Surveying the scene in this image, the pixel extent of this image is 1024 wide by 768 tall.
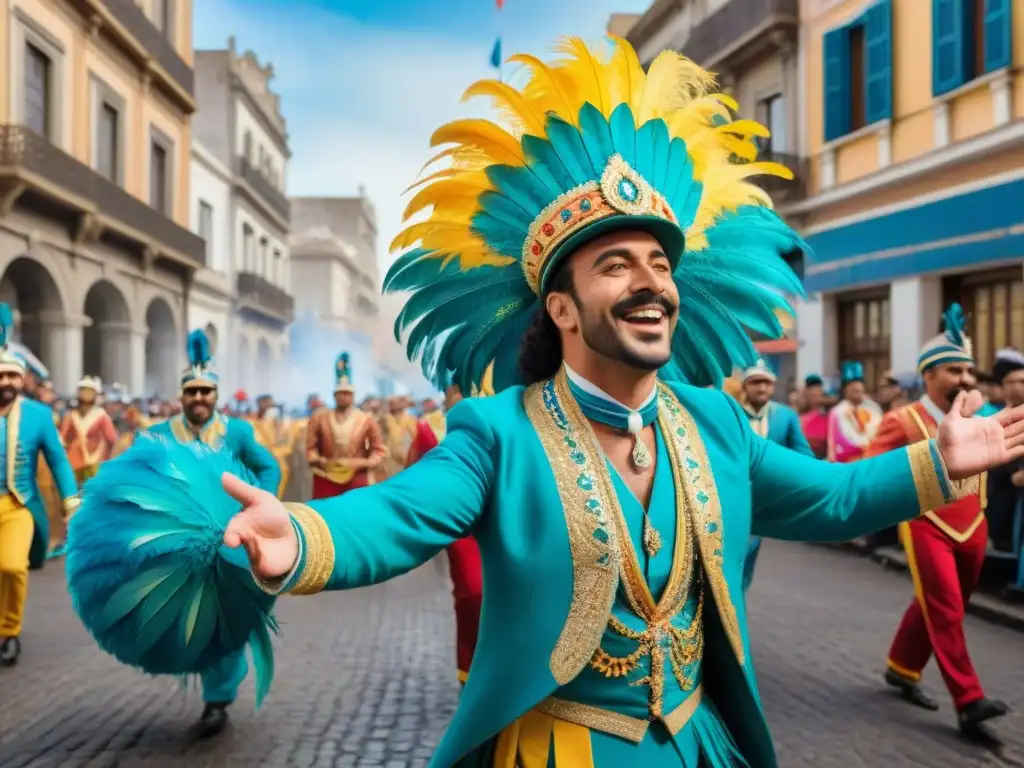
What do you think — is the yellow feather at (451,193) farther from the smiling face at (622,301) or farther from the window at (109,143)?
the window at (109,143)

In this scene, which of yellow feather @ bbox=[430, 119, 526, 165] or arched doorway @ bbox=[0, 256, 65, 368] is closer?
yellow feather @ bbox=[430, 119, 526, 165]

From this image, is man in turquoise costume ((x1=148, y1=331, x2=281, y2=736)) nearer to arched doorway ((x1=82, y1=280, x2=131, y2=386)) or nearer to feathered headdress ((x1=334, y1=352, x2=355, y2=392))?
feathered headdress ((x1=334, y1=352, x2=355, y2=392))

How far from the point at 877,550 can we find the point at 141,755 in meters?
8.35

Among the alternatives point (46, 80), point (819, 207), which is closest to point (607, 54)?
point (819, 207)

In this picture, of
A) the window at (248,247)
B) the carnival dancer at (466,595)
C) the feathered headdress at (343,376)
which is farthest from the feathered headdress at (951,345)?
the window at (248,247)

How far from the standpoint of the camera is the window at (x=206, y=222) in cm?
3262

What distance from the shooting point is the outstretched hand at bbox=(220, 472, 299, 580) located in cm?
185

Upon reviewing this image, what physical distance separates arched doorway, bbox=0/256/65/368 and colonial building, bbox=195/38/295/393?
13.0 meters

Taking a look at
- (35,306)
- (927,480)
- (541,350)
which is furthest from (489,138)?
(35,306)

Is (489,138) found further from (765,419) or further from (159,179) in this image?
(159,179)

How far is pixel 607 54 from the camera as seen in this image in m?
2.85

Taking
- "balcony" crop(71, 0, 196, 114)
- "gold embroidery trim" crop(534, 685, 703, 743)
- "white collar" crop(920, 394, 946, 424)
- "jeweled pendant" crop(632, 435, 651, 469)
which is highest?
"balcony" crop(71, 0, 196, 114)

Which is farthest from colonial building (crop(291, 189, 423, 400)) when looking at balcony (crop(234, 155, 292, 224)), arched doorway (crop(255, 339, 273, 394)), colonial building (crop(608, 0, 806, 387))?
colonial building (crop(608, 0, 806, 387))

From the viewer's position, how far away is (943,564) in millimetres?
5473
